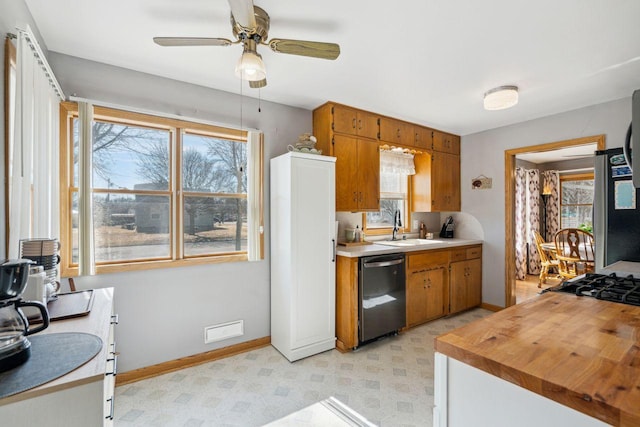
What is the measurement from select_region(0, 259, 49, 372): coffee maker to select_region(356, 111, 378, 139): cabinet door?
9.62ft

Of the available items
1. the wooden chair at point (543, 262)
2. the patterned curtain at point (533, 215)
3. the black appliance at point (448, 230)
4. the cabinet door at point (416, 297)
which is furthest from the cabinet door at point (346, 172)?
the patterned curtain at point (533, 215)

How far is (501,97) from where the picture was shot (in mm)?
2703

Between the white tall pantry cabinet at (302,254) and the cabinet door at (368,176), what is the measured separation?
0.49 metres

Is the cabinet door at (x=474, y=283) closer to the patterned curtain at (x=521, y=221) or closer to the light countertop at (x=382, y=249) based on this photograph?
the light countertop at (x=382, y=249)

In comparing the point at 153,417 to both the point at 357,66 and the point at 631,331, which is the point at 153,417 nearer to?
the point at 631,331

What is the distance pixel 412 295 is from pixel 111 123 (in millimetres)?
3326

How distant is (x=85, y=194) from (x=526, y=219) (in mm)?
7095

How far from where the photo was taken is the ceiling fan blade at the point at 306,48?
162cm

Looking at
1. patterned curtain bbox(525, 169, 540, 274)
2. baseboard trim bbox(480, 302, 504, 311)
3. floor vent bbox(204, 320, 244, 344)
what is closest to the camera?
floor vent bbox(204, 320, 244, 344)

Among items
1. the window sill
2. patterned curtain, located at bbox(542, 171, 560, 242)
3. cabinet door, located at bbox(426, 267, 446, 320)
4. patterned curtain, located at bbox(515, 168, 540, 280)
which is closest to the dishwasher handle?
cabinet door, located at bbox(426, 267, 446, 320)

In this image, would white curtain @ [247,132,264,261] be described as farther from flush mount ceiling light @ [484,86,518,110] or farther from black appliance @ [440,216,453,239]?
black appliance @ [440,216,453,239]

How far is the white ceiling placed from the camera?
5.50ft

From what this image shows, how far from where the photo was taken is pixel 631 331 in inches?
36.5

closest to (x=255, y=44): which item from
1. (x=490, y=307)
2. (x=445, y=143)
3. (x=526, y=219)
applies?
(x=445, y=143)
